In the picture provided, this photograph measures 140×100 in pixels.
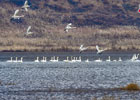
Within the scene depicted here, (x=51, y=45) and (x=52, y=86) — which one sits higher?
(x=52, y=86)

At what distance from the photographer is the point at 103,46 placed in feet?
594

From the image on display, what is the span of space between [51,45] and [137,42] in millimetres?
25028

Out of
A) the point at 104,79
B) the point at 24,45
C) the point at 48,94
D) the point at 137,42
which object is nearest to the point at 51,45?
the point at 24,45

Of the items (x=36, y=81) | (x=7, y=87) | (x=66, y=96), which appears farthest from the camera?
(x=36, y=81)

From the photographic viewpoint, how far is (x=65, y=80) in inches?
2244

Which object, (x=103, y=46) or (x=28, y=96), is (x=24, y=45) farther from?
(x=28, y=96)

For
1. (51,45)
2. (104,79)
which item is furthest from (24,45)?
(104,79)

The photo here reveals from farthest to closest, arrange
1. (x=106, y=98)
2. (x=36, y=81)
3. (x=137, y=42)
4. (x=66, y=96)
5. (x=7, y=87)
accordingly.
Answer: (x=137, y=42) → (x=36, y=81) → (x=7, y=87) → (x=66, y=96) → (x=106, y=98)

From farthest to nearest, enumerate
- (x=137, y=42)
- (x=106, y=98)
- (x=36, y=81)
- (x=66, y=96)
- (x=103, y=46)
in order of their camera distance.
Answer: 1. (x=137, y=42)
2. (x=103, y=46)
3. (x=36, y=81)
4. (x=66, y=96)
5. (x=106, y=98)

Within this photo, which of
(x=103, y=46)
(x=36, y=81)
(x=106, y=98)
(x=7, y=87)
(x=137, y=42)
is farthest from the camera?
(x=137, y=42)

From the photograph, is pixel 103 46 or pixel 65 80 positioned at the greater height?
pixel 65 80

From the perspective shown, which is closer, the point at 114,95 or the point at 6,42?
the point at 114,95

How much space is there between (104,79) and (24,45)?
128 meters

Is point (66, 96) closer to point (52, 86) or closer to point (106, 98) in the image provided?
point (106, 98)
